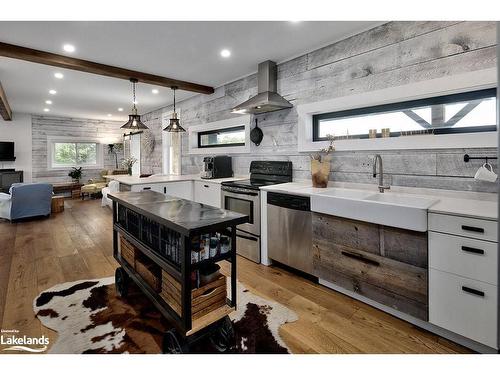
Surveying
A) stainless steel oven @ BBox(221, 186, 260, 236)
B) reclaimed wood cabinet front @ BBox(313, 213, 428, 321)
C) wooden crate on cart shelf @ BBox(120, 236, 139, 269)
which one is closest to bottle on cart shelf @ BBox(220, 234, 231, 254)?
wooden crate on cart shelf @ BBox(120, 236, 139, 269)

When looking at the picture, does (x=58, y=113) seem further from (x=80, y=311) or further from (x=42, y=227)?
(x=80, y=311)

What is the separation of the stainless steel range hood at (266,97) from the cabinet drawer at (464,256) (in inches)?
85.7

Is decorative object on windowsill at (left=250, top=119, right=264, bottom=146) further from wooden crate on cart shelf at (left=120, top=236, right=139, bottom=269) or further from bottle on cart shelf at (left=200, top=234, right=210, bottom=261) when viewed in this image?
bottle on cart shelf at (left=200, top=234, right=210, bottom=261)

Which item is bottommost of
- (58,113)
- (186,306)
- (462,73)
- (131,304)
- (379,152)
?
(131,304)

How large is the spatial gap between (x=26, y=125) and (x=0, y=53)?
6.25 meters

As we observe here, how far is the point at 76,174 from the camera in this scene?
8469 mm

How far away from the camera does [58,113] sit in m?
7.76

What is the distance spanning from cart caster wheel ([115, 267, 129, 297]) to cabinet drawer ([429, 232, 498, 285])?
242cm

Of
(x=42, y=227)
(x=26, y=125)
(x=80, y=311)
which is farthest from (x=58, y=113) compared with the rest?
(x=80, y=311)

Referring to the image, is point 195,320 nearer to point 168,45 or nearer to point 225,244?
point 225,244

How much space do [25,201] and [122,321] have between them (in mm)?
4811

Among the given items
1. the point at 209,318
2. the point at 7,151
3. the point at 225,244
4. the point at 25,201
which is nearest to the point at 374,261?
the point at 225,244

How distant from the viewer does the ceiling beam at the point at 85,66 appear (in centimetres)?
295

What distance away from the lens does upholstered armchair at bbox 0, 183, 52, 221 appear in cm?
503
